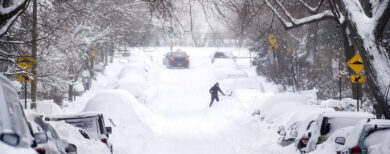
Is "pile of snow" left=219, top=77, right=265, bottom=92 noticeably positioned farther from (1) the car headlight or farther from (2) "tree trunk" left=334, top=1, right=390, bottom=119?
(1) the car headlight

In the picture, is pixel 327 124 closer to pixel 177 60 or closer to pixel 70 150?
pixel 70 150

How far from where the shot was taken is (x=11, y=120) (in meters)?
4.28

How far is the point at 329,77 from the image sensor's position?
29.4 meters

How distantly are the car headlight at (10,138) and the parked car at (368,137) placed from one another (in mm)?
5528

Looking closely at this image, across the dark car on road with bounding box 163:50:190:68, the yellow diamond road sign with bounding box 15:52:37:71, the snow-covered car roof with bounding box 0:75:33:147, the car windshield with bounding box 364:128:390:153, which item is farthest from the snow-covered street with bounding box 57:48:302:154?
the dark car on road with bounding box 163:50:190:68

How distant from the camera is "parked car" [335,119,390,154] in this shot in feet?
27.8

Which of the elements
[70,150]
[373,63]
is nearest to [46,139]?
[70,150]

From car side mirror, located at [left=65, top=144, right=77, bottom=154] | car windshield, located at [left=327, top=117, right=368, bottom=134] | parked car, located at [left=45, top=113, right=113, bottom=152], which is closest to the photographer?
car side mirror, located at [left=65, top=144, right=77, bottom=154]

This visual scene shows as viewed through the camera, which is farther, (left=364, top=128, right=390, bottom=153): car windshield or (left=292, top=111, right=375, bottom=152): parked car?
(left=292, top=111, right=375, bottom=152): parked car

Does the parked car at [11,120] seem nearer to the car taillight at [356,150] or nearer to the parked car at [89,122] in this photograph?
the car taillight at [356,150]

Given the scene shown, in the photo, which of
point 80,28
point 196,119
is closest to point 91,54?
point 80,28

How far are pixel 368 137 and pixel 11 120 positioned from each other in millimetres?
5927

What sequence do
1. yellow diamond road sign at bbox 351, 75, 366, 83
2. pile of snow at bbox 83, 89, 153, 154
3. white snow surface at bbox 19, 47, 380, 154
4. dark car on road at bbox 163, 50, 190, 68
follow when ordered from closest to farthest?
white snow surface at bbox 19, 47, 380, 154, yellow diamond road sign at bbox 351, 75, 366, 83, pile of snow at bbox 83, 89, 153, 154, dark car on road at bbox 163, 50, 190, 68

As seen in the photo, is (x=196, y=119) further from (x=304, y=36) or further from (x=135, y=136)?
(x=304, y=36)
